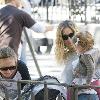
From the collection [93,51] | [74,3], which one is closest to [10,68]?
[93,51]

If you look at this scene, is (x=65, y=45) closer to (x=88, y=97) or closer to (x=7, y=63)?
(x=7, y=63)

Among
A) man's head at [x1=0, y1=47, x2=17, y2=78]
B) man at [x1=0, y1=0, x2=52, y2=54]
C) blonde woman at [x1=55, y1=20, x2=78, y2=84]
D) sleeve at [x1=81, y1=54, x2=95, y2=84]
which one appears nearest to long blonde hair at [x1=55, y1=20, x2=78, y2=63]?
blonde woman at [x1=55, y1=20, x2=78, y2=84]

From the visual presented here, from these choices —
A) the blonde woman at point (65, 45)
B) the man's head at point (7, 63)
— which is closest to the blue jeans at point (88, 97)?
the man's head at point (7, 63)

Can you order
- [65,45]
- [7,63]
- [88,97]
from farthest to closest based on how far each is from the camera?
[65,45]
[7,63]
[88,97]

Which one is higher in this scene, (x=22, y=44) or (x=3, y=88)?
(x=3, y=88)

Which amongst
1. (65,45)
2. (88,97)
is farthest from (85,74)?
(65,45)

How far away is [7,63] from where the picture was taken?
423 centimetres

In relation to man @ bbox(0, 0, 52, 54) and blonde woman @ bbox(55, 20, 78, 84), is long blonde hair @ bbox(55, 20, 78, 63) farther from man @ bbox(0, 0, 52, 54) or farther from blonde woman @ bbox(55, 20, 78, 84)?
man @ bbox(0, 0, 52, 54)

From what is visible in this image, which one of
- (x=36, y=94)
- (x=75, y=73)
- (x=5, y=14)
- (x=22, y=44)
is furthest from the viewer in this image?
(x=22, y=44)

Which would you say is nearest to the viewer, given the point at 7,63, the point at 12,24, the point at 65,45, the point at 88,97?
the point at 88,97

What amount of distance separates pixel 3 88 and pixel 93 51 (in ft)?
3.19

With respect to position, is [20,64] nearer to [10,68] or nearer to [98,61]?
[10,68]

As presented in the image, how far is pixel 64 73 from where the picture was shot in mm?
4953

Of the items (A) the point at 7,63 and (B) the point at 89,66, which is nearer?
(B) the point at 89,66
